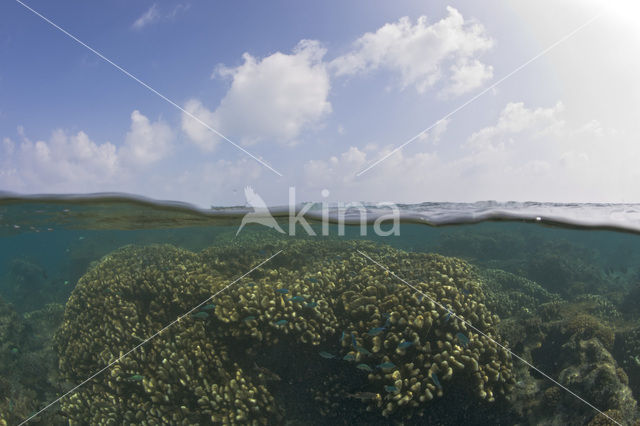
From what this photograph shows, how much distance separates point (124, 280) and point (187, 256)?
9.20 feet

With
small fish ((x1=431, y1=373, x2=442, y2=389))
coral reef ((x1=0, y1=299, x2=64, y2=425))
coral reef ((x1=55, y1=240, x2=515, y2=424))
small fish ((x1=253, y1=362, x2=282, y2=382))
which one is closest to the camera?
small fish ((x1=431, y1=373, x2=442, y2=389))

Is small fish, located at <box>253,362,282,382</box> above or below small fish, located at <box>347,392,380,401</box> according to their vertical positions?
below

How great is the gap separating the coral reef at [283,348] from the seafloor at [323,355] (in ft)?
0.09

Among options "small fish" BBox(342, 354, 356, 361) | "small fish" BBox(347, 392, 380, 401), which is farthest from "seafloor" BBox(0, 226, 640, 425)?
"small fish" BBox(342, 354, 356, 361)

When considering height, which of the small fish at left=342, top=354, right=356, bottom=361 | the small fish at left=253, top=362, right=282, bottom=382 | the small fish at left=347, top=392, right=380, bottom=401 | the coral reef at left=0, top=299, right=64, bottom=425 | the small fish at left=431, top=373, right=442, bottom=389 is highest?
the small fish at left=342, top=354, right=356, bottom=361

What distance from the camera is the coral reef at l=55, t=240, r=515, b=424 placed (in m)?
5.54

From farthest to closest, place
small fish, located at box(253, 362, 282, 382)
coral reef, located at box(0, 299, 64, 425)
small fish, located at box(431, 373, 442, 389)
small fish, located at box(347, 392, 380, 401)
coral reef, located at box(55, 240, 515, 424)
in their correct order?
coral reef, located at box(0, 299, 64, 425)
small fish, located at box(253, 362, 282, 382)
coral reef, located at box(55, 240, 515, 424)
small fish, located at box(347, 392, 380, 401)
small fish, located at box(431, 373, 442, 389)

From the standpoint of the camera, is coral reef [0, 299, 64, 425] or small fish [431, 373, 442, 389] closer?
small fish [431, 373, 442, 389]

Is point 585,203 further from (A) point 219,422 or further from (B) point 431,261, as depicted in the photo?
(A) point 219,422

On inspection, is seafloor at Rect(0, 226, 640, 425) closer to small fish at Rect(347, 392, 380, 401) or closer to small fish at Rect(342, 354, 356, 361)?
small fish at Rect(347, 392, 380, 401)

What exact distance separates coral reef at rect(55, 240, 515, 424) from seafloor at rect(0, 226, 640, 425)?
3 cm

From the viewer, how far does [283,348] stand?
650cm

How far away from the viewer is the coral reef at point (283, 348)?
554cm

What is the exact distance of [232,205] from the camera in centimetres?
1535
